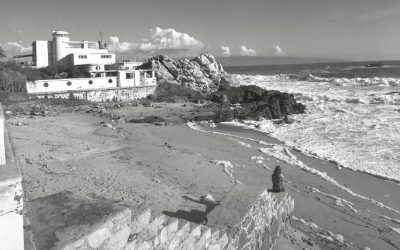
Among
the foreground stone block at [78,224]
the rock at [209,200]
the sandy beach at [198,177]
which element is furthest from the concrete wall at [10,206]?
the rock at [209,200]

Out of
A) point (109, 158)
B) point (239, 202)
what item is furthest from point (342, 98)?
point (239, 202)

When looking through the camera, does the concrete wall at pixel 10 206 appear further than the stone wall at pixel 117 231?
No

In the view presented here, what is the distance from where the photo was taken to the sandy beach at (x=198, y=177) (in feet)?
34.0

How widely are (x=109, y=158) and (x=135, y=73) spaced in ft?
93.4

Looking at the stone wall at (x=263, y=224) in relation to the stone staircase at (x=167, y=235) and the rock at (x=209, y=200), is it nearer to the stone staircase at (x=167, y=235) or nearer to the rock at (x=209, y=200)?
the stone staircase at (x=167, y=235)

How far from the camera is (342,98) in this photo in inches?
1550

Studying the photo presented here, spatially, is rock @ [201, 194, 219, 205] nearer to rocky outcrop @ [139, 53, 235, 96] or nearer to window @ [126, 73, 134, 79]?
window @ [126, 73, 134, 79]

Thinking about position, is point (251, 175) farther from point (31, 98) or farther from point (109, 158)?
point (31, 98)

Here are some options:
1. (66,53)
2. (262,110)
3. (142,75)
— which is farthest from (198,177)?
A: (66,53)

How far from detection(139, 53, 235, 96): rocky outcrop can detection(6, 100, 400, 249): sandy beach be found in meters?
24.5

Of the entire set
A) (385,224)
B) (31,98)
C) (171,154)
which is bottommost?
(385,224)

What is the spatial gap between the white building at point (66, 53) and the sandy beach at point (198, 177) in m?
27.6

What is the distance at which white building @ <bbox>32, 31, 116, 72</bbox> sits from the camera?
49.1 m

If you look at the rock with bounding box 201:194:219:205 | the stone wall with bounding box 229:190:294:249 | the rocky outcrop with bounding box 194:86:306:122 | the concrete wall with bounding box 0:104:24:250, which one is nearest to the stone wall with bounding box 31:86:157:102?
the rocky outcrop with bounding box 194:86:306:122
